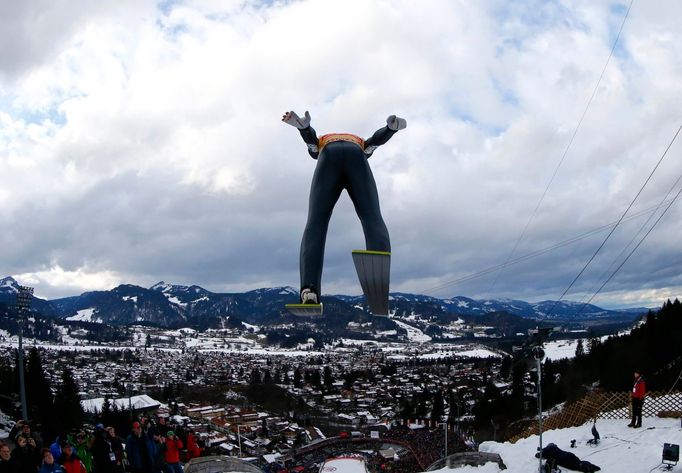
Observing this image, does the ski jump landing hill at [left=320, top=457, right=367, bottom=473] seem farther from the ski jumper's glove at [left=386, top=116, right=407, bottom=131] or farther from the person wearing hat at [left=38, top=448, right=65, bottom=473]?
the ski jumper's glove at [left=386, top=116, right=407, bottom=131]

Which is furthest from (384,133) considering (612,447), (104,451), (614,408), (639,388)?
(614,408)

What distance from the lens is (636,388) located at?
48.5 ft

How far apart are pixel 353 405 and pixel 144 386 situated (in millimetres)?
57611

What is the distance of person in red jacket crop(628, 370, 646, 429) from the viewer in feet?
48.0

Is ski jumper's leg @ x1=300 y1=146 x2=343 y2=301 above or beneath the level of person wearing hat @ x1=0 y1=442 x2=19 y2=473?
above

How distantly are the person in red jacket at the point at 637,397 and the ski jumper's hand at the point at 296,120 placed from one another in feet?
39.3

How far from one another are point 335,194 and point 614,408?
15617 mm

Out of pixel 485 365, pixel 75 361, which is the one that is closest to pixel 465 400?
pixel 485 365

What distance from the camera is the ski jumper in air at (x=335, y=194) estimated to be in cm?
761

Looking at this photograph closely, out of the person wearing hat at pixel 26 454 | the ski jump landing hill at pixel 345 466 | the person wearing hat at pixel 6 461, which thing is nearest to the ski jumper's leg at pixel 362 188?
the person wearing hat at pixel 6 461

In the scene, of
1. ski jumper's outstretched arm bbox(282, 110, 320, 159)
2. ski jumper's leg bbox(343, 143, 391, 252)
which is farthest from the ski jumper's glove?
ski jumper's outstretched arm bbox(282, 110, 320, 159)

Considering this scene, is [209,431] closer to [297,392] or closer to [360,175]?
[297,392]

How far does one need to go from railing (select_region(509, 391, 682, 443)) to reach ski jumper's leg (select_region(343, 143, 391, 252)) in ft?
43.4

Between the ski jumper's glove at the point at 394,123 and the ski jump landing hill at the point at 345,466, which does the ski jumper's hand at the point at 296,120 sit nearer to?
the ski jumper's glove at the point at 394,123
